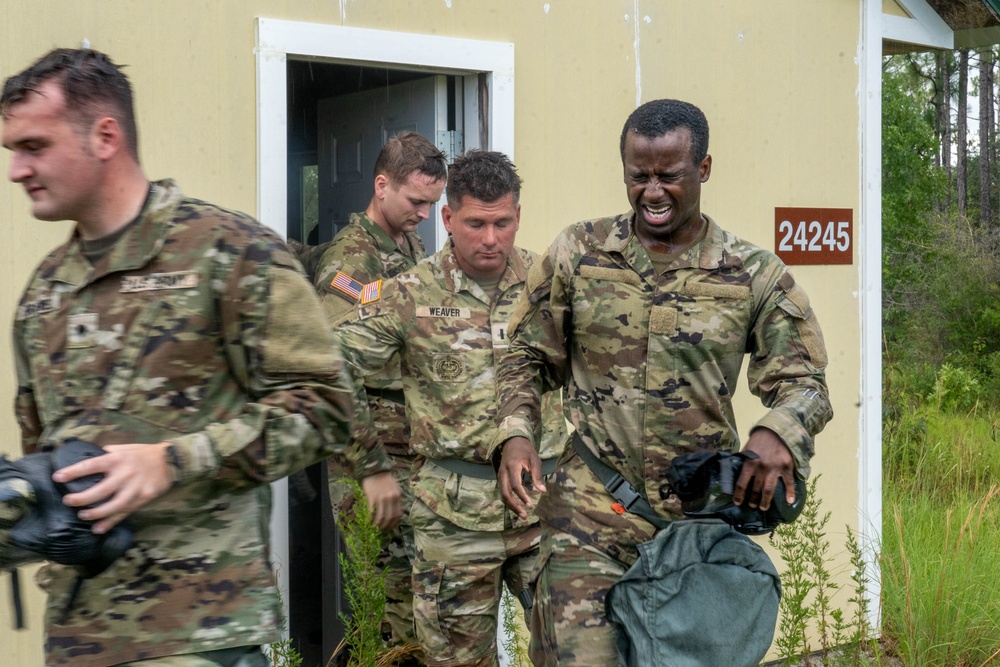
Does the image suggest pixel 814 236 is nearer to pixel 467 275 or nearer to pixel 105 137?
pixel 467 275

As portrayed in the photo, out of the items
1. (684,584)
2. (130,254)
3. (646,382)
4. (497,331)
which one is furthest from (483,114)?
(130,254)

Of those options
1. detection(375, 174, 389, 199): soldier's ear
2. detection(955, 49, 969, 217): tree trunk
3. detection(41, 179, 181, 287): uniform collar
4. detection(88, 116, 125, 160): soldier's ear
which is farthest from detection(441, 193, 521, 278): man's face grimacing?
detection(955, 49, 969, 217): tree trunk

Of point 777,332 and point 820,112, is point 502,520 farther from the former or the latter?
point 820,112

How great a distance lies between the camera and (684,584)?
3307 mm

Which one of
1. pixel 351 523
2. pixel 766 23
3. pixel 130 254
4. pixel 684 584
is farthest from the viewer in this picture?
pixel 766 23

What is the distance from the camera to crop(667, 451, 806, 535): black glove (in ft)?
10.4

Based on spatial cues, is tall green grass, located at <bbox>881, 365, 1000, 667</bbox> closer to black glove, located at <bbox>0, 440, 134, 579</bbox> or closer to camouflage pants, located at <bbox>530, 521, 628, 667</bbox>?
camouflage pants, located at <bbox>530, 521, 628, 667</bbox>

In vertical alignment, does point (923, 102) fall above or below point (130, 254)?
above

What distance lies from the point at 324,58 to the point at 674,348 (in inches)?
79.8

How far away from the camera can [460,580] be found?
441 centimetres

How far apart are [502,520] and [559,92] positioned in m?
2.00

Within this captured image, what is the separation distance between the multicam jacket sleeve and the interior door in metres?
1.99

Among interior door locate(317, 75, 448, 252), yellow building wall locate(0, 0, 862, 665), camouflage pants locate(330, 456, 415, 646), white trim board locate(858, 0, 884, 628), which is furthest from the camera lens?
white trim board locate(858, 0, 884, 628)

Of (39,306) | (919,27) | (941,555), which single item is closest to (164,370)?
(39,306)
